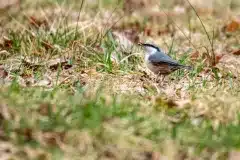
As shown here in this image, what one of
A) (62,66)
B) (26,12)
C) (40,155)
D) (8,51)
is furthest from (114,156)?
(26,12)

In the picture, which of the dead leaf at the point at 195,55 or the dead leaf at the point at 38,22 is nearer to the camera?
the dead leaf at the point at 195,55

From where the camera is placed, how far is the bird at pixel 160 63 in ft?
19.3

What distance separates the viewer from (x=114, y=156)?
374cm

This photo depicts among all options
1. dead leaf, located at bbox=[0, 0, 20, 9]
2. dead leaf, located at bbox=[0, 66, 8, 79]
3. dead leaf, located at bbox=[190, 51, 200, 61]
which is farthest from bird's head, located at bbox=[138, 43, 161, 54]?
dead leaf, located at bbox=[0, 0, 20, 9]

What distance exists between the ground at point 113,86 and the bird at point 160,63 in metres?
0.10

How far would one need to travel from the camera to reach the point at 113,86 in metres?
5.48

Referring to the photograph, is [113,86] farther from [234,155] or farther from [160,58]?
[234,155]

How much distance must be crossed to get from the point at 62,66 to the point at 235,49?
2195mm

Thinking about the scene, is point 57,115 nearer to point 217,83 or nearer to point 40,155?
point 40,155

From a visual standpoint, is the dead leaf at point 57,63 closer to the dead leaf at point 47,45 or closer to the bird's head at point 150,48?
the dead leaf at point 47,45

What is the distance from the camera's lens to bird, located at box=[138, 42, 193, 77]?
19.3 feet

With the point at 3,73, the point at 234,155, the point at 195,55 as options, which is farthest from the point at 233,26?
the point at 234,155

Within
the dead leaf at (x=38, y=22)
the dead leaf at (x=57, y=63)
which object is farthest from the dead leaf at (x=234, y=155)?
the dead leaf at (x=38, y=22)

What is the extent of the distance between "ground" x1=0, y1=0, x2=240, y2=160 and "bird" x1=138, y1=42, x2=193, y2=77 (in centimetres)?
10
